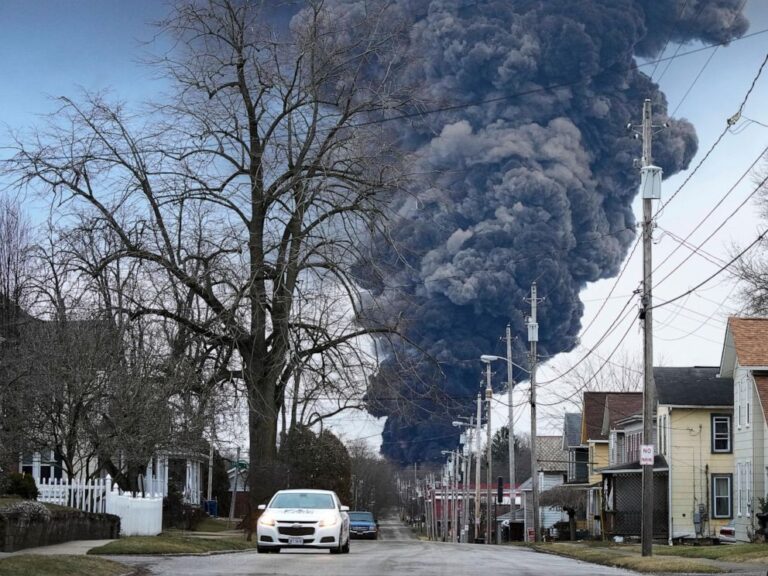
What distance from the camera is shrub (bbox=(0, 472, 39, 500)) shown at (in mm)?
A: 27609

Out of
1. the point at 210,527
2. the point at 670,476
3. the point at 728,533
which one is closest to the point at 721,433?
the point at 670,476

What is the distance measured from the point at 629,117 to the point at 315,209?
83.9m

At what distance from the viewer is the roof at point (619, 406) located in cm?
6800

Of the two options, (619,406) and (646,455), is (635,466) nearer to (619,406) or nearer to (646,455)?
(619,406)

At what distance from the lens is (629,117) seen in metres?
111

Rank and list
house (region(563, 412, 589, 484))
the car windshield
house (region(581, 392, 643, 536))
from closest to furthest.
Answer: the car windshield → house (region(581, 392, 643, 536)) → house (region(563, 412, 589, 484))

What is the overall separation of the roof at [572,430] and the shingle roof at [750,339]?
38.3 metres

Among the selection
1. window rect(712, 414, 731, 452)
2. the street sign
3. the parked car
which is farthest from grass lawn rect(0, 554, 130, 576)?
window rect(712, 414, 731, 452)

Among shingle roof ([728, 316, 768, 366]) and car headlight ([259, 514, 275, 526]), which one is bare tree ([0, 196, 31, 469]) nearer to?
car headlight ([259, 514, 275, 526])

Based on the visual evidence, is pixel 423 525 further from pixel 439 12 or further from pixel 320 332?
pixel 320 332

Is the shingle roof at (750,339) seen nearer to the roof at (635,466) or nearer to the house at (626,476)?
the roof at (635,466)

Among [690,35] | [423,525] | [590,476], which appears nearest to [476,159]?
[690,35]

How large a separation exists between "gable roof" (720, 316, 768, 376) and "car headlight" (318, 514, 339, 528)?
956 inches

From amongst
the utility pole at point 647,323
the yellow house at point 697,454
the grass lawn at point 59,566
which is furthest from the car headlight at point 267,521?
the yellow house at point 697,454
